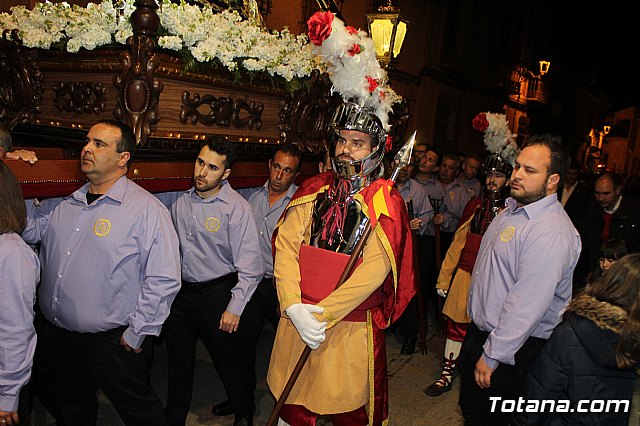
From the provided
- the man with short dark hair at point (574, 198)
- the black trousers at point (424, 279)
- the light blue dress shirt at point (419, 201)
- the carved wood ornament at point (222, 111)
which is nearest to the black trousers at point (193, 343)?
the carved wood ornament at point (222, 111)

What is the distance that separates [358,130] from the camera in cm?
297

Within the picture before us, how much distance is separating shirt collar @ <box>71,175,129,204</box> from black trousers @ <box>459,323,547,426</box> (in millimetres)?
2270

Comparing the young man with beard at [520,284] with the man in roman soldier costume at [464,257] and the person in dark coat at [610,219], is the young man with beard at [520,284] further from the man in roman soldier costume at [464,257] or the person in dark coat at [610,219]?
the person in dark coat at [610,219]

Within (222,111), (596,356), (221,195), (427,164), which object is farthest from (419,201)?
(596,356)

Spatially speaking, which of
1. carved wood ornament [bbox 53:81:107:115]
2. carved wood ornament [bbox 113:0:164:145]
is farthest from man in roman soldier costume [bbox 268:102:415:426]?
carved wood ornament [bbox 53:81:107:115]

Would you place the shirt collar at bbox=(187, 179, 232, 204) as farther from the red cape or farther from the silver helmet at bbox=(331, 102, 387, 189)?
the silver helmet at bbox=(331, 102, 387, 189)

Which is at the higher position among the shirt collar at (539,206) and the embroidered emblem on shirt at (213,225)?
the shirt collar at (539,206)

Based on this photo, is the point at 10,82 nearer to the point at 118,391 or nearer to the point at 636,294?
the point at 118,391

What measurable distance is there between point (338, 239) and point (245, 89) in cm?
219

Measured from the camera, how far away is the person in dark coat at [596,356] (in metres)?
2.25

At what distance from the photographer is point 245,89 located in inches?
183

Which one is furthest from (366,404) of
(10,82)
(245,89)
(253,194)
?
(10,82)

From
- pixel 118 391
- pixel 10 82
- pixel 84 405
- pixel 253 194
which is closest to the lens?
pixel 118 391

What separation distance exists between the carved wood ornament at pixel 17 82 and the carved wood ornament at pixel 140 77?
3.79 ft
